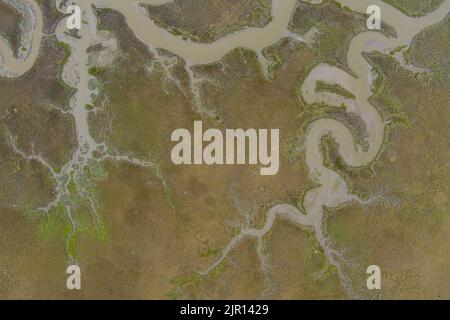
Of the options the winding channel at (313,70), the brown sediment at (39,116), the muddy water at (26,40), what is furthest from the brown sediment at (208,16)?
the brown sediment at (39,116)

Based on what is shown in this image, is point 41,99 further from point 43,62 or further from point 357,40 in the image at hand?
point 357,40

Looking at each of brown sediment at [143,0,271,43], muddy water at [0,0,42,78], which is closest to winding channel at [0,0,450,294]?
muddy water at [0,0,42,78]

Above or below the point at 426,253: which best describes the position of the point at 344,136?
above

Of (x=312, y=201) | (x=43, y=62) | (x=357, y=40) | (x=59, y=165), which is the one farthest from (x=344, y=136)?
(x=43, y=62)

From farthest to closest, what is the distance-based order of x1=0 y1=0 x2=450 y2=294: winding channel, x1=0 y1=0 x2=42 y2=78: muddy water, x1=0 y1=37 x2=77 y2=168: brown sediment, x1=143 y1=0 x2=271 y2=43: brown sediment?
x1=143 y1=0 x2=271 y2=43: brown sediment, x1=0 y1=0 x2=42 y2=78: muddy water, x1=0 y1=0 x2=450 y2=294: winding channel, x1=0 y1=37 x2=77 y2=168: brown sediment

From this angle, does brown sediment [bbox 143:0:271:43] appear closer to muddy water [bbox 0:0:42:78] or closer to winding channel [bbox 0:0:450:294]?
winding channel [bbox 0:0:450:294]

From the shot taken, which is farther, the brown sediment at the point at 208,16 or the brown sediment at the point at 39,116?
the brown sediment at the point at 208,16

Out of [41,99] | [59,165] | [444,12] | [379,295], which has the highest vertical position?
[444,12]

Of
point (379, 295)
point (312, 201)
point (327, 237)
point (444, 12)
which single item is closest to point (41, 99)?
point (312, 201)

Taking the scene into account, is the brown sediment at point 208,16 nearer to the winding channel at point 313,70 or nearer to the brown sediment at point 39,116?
the winding channel at point 313,70
